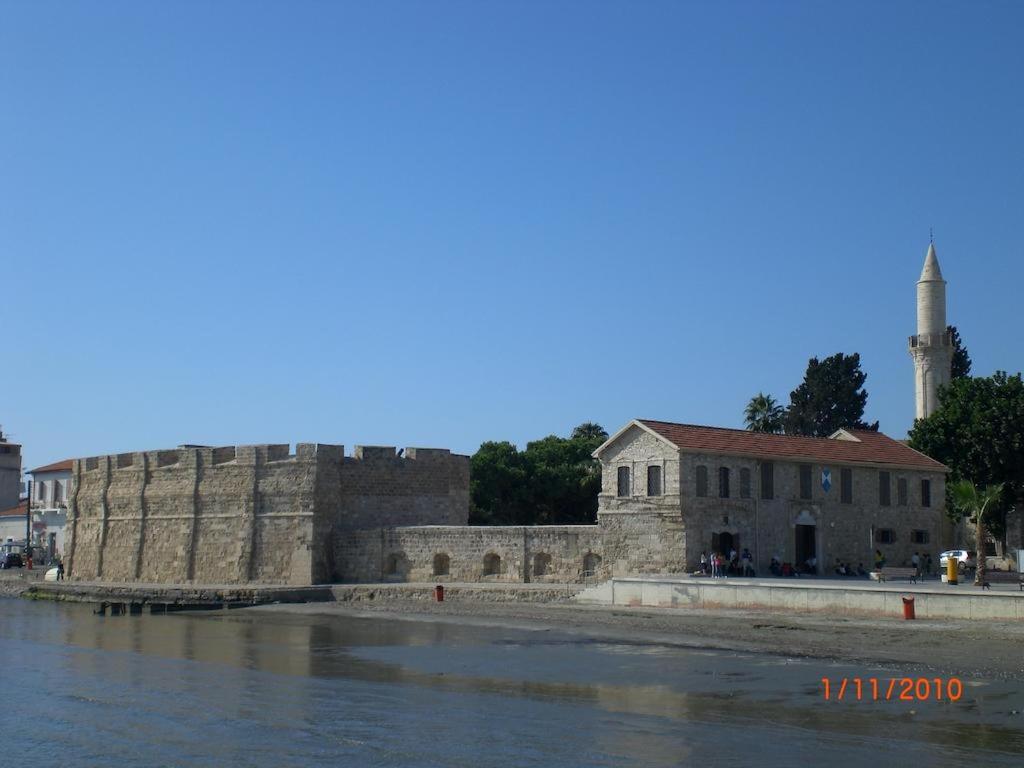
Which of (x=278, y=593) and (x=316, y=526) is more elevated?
(x=316, y=526)

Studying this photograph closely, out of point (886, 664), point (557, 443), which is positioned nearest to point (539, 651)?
point (886, 664)

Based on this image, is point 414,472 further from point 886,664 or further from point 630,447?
point 886,664

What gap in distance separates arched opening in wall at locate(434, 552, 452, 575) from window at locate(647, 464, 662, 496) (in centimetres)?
769

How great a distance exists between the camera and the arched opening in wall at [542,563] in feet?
108

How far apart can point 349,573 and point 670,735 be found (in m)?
24.5

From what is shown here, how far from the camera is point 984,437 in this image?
132 ft

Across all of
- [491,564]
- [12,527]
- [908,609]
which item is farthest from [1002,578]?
[12,527]

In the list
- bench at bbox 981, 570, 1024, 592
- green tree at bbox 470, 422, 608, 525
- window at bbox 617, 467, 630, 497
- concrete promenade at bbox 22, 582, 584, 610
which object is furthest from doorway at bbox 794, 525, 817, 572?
green tree at bbox 470, 422, 608, 525

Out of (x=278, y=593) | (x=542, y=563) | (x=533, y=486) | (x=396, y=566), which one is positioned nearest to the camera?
(x=542, y=563)

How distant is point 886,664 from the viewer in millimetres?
19000

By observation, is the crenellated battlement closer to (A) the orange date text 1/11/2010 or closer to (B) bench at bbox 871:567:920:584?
(B) bench at bbox 871:567:920:584

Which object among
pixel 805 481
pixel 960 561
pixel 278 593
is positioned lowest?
pixel 278 593

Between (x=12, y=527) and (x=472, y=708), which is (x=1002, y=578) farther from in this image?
(x=12, y=527)

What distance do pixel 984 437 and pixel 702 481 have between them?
48.8 feet
